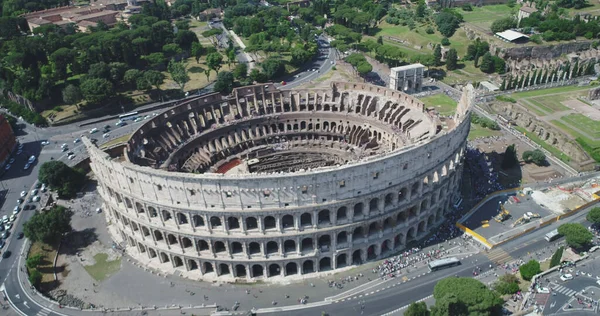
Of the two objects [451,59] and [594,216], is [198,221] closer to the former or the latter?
[594,216]

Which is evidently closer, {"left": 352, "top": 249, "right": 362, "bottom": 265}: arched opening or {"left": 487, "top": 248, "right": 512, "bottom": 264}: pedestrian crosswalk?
{"left": 487, "top": 248, "right": 512, "bottom": 264}: pedestrian crosswalk

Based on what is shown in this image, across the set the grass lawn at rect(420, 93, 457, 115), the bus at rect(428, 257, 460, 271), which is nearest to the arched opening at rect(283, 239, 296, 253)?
the bus at rect(428, 257, 460, 271)

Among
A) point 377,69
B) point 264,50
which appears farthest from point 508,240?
point 264,50

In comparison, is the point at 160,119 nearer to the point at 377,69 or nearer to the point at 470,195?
the point at 470,195

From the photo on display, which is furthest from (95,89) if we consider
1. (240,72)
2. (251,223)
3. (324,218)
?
(324,218)

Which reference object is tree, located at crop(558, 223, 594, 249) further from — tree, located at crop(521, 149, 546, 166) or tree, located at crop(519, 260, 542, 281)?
tree, located at crop(521, 149, 546, 166)
